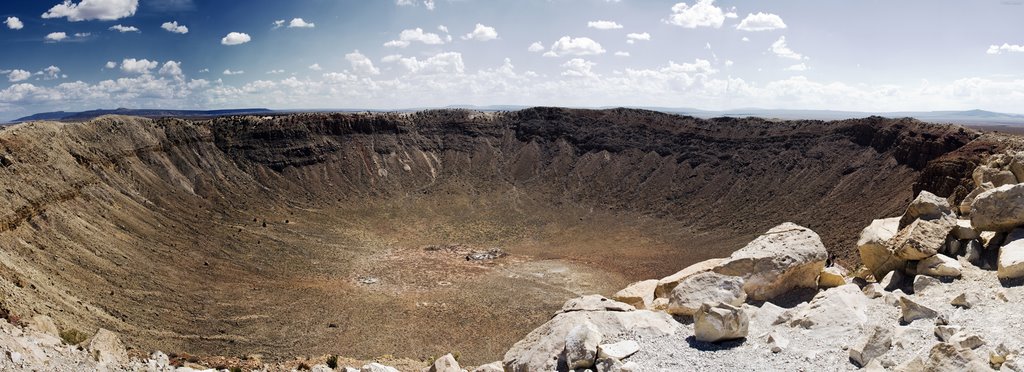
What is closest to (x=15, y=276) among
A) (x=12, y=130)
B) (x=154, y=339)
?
(x=154, y=339)

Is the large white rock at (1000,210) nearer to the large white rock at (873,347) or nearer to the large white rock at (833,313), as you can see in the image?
the large white rock at (833,313)

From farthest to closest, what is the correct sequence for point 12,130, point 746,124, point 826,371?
point 746,124, point 12,130, point 826,371

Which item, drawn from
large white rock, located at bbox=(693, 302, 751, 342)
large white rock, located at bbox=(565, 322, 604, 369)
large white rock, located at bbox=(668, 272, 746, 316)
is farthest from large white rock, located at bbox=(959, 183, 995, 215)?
large white rock, located at bbox=(565, 322, 604, 369)

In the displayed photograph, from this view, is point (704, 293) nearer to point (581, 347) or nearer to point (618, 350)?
point (618, 350)

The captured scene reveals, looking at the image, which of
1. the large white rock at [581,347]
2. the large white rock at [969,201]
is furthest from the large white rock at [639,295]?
the large white rock at [969,201]

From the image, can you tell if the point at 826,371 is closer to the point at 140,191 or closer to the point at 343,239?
the point at 343,239

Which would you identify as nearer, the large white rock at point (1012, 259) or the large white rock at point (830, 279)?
the large white rock at point (1012, 259)

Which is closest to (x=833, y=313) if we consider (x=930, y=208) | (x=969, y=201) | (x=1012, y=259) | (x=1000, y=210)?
(x=1012, y=259)
